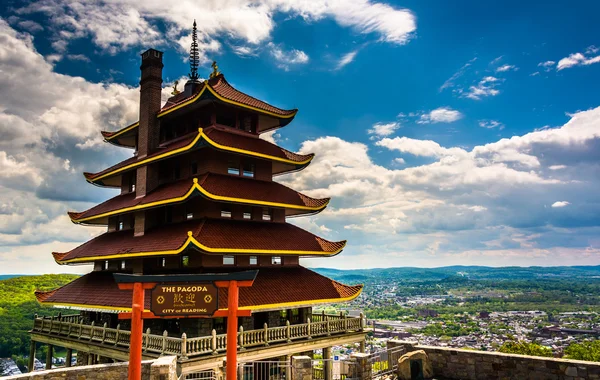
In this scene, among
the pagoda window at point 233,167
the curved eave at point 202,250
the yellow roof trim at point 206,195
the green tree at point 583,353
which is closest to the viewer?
the curved eave at point 202,250

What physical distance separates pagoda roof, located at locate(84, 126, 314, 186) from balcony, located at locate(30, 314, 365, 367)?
11425 mm

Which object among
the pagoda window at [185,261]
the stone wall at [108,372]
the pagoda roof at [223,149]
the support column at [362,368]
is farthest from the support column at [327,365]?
the pagoda roof at [223,149]

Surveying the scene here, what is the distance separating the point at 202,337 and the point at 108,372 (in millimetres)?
5640

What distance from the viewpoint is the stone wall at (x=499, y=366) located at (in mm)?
15795

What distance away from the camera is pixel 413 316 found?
165375 millimetres

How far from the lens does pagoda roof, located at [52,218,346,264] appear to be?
26.5m

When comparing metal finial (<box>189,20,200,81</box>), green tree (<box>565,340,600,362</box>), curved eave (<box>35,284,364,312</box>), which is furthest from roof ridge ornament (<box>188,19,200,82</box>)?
green tree (<box>565,340,600,362</box>)

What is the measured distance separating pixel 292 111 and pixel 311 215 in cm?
830

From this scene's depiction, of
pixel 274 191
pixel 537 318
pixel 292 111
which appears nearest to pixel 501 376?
pixel 274 191

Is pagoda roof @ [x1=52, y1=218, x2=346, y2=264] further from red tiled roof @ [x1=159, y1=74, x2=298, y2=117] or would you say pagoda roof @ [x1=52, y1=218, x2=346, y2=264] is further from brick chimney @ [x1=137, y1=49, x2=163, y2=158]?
red tiled roof @ [x1=159, y1=74, x2=298, y2=117]

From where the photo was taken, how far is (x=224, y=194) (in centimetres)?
2823

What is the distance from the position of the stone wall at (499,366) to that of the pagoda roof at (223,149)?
54.7ft

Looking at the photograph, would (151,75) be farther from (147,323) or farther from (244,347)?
(244,347)

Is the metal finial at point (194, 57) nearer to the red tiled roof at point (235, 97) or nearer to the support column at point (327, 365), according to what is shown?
the red tiled roof at point (235, 97)
